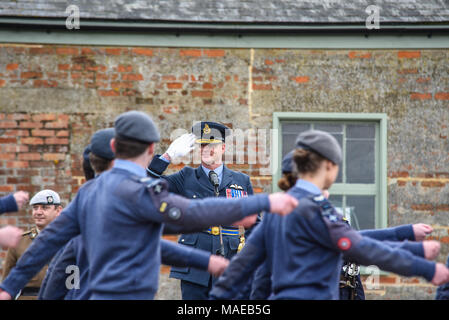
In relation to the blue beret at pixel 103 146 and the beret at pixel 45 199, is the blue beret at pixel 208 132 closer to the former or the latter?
the beret at pixel 45 199

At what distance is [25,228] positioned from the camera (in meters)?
8.33

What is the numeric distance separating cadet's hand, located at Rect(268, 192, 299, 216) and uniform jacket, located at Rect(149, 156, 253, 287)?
2.40 meters

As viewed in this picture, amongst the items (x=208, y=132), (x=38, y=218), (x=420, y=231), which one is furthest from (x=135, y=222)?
(x=38, y=218)

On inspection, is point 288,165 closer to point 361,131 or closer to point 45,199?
point 45,199

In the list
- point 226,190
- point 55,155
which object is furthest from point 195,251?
point 55,155

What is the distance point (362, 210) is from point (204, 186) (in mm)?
3032

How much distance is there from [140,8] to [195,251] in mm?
5094

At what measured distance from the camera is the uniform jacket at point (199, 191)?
19.1 feet

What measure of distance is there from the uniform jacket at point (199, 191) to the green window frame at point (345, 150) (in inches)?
83.4

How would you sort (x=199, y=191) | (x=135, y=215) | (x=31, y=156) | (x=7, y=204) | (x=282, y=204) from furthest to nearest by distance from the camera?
(x=31, y=156) < (x=199, y=191) < (x=7, y=204) < (x=135, y=215) < (x=282, y=204)

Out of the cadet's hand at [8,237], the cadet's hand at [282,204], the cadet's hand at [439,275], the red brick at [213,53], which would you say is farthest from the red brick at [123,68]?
the cadet's hand at [439,275]

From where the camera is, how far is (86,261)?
13.6ft

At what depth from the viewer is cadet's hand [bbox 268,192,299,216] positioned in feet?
11.5
